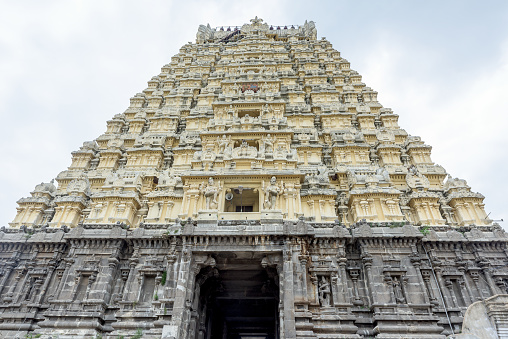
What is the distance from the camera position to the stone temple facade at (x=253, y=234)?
52.9 feet

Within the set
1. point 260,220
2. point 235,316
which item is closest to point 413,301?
point 260,220

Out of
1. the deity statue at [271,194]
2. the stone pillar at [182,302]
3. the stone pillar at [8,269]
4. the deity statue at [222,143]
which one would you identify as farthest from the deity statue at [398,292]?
the stone pillar at [8,269]

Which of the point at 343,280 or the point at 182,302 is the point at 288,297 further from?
the point at 182,302

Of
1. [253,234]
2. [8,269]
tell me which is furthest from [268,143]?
[8,269]

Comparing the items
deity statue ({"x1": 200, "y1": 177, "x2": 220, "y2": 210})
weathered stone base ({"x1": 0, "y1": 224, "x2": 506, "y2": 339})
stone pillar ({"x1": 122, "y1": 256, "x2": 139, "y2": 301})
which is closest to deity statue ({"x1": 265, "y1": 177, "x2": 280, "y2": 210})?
weathered stone base ({"x1": 0, "y1": 224, "x2": 506, "y2": 339})

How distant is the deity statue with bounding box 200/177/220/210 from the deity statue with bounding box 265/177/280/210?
3125mm

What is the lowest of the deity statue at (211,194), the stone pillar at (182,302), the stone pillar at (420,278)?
the stone pillar at (182,302)

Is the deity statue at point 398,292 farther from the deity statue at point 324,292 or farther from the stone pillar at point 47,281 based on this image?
the stone pillar at point 47,281

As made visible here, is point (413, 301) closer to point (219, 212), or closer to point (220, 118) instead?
point (219, 212)

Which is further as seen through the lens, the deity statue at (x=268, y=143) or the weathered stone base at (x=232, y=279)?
the deity statue at (x=268, y=143)

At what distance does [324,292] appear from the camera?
16531 millimetres

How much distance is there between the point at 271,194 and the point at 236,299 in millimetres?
8246

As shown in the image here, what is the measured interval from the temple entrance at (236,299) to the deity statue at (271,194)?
3460mm

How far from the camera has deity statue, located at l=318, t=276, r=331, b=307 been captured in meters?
16.3
